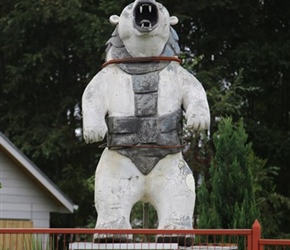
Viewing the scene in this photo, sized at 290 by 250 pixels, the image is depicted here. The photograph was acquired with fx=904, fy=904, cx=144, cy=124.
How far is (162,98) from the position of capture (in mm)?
6672

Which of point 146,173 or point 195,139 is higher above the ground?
point 195,139

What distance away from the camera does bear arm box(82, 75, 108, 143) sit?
6.51m

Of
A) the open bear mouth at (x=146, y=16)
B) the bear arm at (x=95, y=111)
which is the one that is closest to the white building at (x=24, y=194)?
the bear arm at (x=95, y=111)

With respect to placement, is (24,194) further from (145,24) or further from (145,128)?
(145,24)

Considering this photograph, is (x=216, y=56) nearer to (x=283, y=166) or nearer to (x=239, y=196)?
(x=283, y=166)

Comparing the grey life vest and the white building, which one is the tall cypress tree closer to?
the grey life vest

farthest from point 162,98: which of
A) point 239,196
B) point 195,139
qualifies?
point 195,139

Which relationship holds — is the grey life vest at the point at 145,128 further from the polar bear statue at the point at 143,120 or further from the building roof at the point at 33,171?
the building roof at the point at 33,171

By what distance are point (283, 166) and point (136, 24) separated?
1085cm

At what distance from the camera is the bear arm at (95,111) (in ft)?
21.4

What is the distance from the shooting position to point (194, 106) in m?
6.60

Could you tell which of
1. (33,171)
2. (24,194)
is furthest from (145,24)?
(24,194)

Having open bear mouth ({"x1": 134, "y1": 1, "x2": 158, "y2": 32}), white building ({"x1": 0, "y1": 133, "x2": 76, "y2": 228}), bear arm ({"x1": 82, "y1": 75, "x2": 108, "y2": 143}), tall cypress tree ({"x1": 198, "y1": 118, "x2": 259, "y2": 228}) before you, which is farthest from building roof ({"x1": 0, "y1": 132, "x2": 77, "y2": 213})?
open bear mouth ({"x1": 134, "y1": 1, "x2": 158, "y2": 32})

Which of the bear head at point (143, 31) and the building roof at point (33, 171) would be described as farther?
the building roof at point (33, 171)
